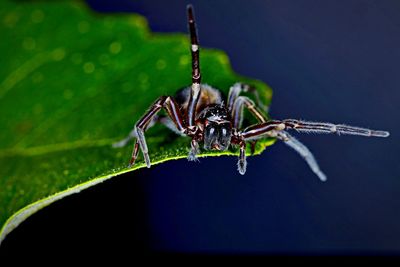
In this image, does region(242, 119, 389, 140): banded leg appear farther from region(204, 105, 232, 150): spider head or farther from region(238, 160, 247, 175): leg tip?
region(238, 160, 247, 175): leg tip

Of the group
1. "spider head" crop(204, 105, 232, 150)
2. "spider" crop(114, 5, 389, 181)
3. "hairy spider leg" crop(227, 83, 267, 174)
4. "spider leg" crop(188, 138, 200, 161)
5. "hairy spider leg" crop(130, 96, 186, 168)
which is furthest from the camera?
"hairy spider leg" crop(227, 83, 267, 174)

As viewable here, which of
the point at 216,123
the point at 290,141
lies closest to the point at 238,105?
the point at 216,123

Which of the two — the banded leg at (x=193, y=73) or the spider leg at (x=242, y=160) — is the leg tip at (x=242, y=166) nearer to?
the spider leg at (x=242, y=160)

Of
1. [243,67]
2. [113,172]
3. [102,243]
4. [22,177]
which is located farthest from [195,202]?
[113,172]

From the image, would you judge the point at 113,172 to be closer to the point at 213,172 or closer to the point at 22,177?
the point at 22,177

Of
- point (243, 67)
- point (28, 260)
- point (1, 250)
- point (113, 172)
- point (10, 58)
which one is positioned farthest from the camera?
point (243, 67)

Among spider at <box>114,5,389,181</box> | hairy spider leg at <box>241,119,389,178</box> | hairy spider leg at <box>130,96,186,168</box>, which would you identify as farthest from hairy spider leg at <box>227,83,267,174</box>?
hairy spider leg at <box>130,96,186,168</box>

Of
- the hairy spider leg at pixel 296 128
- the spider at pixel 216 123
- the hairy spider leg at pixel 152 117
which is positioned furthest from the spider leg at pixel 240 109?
the hairy spider leg at pixel 152 117
